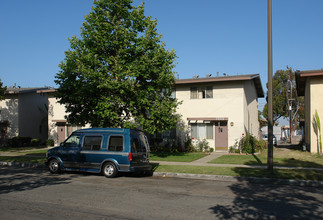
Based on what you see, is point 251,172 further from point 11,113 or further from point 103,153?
point 11,113

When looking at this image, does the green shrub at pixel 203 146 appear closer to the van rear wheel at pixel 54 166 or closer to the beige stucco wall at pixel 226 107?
the beige stucco wall at pixel 226 107

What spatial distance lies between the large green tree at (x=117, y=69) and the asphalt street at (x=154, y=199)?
555cm

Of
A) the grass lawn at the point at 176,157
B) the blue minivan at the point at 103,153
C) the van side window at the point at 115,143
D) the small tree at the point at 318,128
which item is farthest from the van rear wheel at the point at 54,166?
the small tree at the point at 318,128

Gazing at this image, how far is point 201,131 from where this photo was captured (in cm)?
2362

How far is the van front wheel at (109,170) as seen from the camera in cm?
1223

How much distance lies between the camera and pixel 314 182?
1057cm

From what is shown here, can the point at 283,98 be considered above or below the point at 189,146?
above

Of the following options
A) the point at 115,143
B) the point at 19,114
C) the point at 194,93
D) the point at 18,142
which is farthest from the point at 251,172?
the point at 19,114

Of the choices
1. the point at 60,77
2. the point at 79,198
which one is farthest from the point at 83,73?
the point at 79,198

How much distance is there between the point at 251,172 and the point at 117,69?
27.3 feet

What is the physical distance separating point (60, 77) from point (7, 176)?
6441 millimetres

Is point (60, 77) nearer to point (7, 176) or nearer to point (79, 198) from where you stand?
point (7, 176)

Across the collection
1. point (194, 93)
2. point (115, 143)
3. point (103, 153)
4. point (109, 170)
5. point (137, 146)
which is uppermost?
point (194, 93)

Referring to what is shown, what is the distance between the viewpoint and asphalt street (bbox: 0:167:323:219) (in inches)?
262
